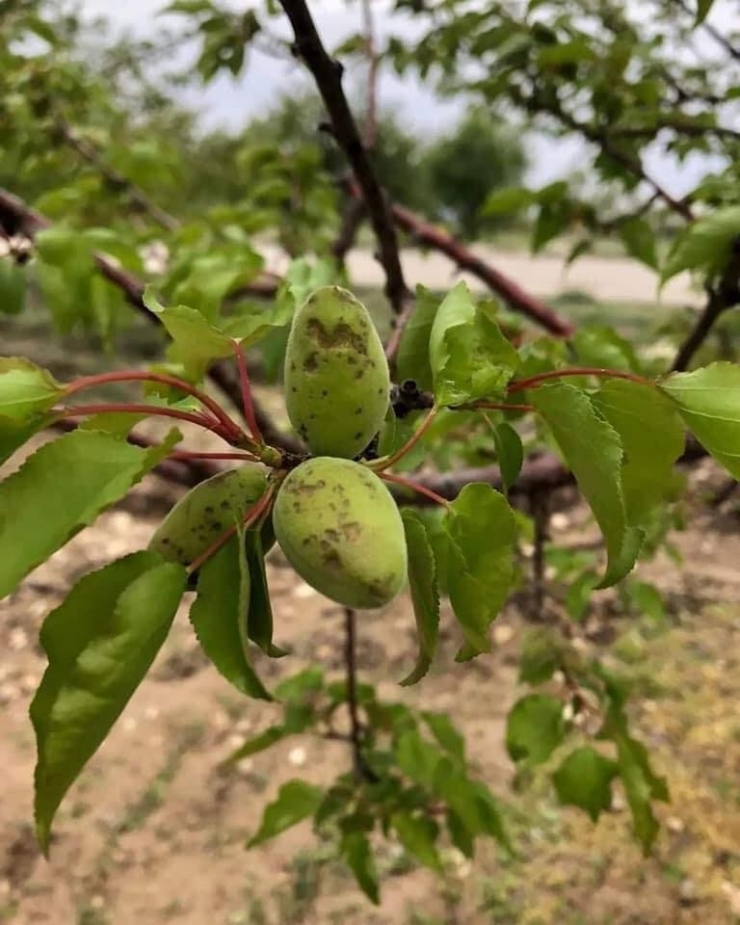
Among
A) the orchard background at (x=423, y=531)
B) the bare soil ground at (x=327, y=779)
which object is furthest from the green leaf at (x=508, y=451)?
the bare soil ground at (x=327, y=779)

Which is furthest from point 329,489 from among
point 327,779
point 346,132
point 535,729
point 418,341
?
point 327,779

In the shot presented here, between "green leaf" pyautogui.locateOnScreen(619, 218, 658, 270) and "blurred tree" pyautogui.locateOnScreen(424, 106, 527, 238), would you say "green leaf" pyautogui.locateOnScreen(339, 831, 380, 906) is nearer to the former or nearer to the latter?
"green leaf" pyautogui.locateOnScreen(619, 218, 658, 270)

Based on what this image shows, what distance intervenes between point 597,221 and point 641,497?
698mm

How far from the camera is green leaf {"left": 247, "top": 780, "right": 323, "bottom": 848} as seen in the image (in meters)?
1.01

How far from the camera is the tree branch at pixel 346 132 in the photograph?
523mm

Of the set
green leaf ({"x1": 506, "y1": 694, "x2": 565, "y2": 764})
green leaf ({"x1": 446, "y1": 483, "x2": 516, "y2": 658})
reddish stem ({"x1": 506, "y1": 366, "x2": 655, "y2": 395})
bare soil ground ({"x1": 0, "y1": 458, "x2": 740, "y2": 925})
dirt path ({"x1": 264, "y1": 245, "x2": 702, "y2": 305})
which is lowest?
dirt path ({"x1": 264, "y1": 245, "x2": 702, "y2": 305})

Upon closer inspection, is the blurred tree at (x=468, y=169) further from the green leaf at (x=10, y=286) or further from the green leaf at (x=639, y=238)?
the green leaf at (x=10, y=286)

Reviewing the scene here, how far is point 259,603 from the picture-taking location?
1.28 ft

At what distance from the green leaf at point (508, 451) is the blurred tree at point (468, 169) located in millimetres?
7684

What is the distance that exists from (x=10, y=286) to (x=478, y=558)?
705mm

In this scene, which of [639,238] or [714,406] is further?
[639,238]

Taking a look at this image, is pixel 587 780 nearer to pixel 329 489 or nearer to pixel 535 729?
pixel 535 729

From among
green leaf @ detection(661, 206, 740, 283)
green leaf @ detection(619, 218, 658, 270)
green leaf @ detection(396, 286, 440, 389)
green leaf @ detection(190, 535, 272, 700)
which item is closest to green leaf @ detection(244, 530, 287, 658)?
green leaf @ detection(190, 535, 272, 700)

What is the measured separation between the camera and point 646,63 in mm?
1105
